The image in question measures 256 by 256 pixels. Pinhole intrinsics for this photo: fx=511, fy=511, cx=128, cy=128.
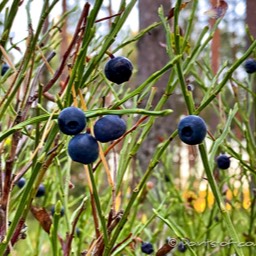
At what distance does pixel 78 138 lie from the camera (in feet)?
2.16

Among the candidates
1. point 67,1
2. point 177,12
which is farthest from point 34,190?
point 67,1

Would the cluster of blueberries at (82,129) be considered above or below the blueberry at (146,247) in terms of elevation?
below

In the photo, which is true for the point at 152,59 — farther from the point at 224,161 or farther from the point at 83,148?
the point at 83,148

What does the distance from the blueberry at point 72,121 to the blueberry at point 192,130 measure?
0.15 meters

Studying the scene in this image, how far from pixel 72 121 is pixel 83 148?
4 centimetres

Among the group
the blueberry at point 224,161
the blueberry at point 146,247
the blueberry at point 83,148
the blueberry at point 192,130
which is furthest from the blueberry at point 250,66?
the blueberry at point 83,148

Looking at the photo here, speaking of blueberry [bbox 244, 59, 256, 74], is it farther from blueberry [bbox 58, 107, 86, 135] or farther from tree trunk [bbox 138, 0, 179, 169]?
tree trunk [bbox 138, 0, 179, 169]

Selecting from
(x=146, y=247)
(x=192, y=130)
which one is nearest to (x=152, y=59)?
(x=146, y=247)

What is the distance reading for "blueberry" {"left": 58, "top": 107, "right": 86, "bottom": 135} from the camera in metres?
0.64

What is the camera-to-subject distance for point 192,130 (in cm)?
71

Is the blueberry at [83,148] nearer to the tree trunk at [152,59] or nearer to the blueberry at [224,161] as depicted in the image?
the blueberry at [224,161]

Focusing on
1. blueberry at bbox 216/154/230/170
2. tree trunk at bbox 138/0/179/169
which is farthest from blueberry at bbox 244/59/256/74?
tree trunk at bbox 138/0/179/169

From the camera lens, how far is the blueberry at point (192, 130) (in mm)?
712

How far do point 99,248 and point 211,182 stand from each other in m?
0.24
